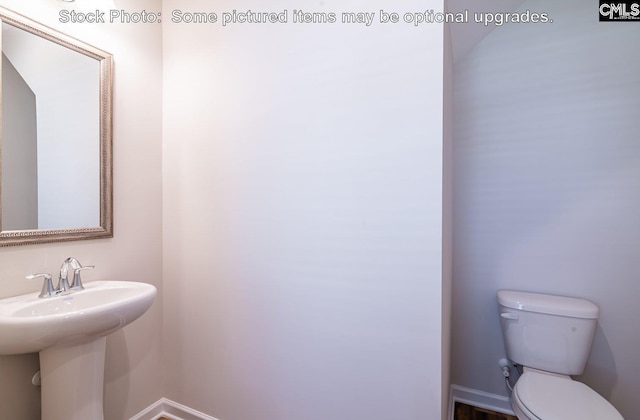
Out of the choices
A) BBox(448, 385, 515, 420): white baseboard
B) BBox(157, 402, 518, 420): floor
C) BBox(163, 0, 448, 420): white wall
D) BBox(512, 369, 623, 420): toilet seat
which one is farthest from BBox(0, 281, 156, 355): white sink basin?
BBox(448, 385, 515, 420): white baseboard

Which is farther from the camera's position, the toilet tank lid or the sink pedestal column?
the toilet tank lid

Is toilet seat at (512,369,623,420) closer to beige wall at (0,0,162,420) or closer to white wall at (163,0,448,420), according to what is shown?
white wall at (163,0,448,420)

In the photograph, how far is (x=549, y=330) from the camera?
1.41 meters

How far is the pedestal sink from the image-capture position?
0.87 metres

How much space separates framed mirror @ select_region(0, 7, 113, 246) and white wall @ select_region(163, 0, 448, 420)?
34 cm

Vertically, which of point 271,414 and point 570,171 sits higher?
point 570,171

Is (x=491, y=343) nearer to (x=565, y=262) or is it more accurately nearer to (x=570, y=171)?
(x=565, y=262)

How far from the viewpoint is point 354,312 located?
1.15 metres

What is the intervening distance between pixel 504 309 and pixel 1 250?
235 centimetres

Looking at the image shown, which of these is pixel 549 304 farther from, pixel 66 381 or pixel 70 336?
pixel 66 381

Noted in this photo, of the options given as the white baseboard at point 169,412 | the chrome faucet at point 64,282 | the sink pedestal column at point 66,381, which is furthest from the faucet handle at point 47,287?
the white baseboard at point 169,412

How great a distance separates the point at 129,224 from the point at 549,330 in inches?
90.2

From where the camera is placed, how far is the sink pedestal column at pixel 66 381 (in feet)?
3.48

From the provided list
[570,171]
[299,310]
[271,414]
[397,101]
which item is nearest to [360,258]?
[299,310]
